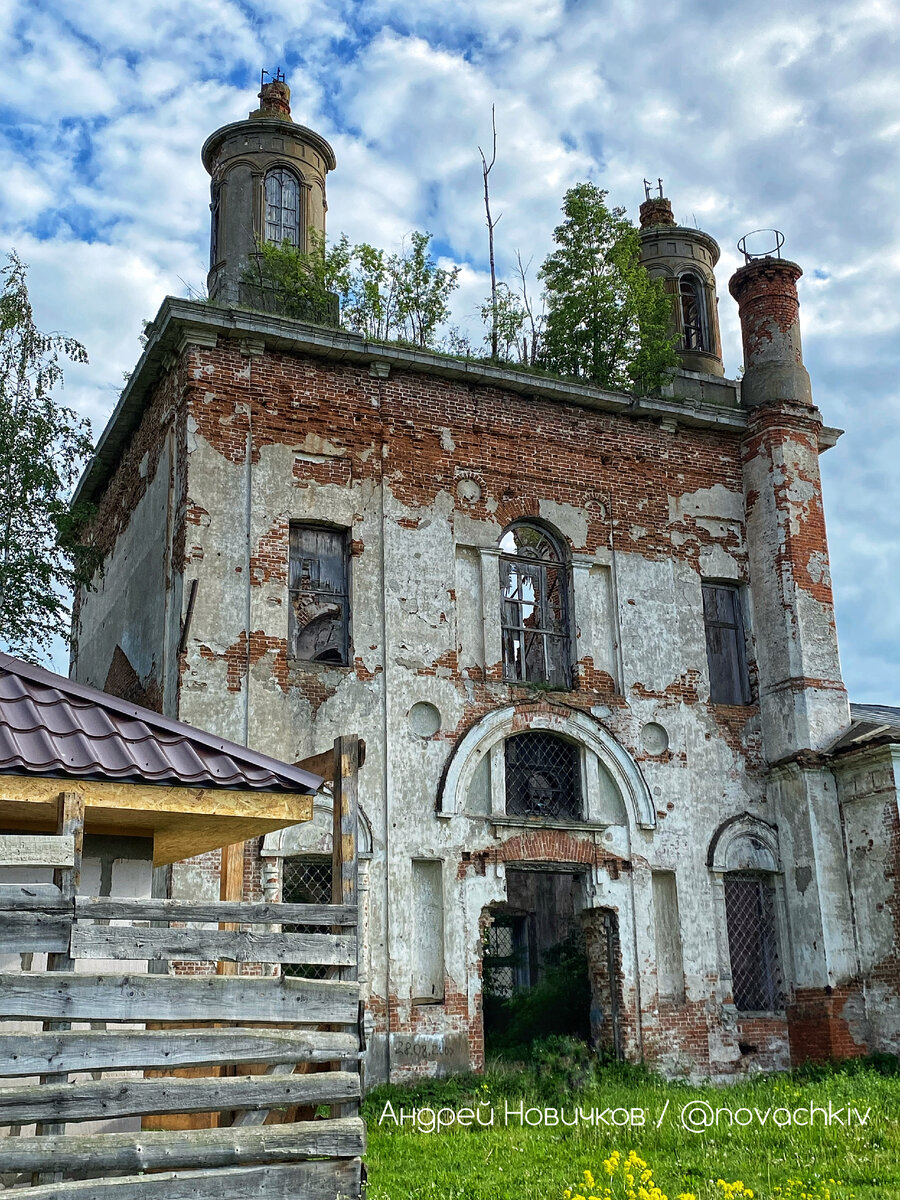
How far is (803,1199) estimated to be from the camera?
26.3 feet

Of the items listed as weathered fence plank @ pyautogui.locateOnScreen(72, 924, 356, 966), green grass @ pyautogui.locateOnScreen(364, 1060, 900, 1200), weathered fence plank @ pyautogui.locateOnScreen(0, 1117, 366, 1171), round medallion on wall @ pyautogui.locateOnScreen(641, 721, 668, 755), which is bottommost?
green grass @ pyautogui.locateOnScreen(364, 1060, 900, 1200)

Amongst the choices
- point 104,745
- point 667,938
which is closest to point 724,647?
point 667,938

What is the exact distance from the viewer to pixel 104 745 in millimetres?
7418

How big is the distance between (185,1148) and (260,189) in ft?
50.0

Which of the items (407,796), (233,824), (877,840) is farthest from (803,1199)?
(877,840)

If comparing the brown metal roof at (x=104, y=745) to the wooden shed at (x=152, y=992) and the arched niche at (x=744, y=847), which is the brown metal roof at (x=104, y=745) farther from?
the arched niche at (x=744, y=847)

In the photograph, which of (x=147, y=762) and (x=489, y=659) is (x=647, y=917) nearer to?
(x=489, y=659)

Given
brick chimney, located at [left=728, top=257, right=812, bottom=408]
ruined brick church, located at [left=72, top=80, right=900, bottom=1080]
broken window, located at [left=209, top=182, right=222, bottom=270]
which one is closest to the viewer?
ruined brick church, located at [left=72, top=80, right=900, bottom=1080]

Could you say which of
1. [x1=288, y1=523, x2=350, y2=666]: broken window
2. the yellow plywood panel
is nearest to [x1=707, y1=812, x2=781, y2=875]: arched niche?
[x1=288, y1=523, x2=350, y2=666]: broken window

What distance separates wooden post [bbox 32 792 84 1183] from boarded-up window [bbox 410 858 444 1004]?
7560mm

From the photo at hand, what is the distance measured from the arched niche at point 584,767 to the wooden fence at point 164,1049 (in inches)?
290

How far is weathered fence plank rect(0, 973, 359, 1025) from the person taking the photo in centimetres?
660

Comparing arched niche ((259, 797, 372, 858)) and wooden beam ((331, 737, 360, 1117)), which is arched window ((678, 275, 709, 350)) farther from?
wooden beam ((331, 737, 360, 1117))

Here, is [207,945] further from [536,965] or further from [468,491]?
[536,965]
